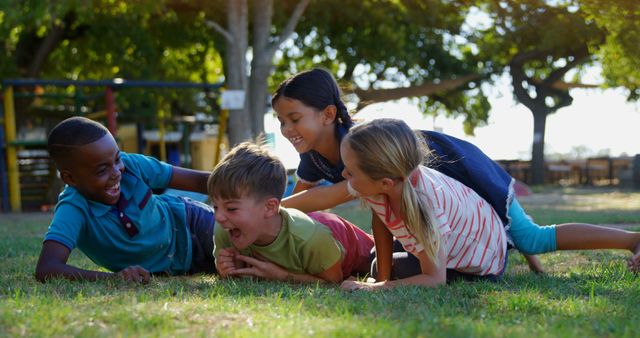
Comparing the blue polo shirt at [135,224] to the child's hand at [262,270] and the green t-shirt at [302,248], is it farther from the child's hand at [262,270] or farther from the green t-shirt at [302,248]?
the child's hand at [262,270]

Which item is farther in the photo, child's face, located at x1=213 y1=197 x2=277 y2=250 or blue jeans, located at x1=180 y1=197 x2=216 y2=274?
blue jeans, located at x1=180 y1=197 x2=216 y2=274

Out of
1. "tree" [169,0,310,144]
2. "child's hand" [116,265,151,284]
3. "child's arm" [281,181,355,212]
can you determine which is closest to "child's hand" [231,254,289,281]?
"child's hand" [116,265,151,284]

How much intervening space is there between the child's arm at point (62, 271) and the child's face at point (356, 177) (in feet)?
3.74

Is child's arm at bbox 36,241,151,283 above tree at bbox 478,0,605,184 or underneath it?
underneath

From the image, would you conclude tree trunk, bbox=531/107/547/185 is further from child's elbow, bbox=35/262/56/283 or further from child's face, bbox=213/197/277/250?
child's elbow, bbox=35/262/56/283

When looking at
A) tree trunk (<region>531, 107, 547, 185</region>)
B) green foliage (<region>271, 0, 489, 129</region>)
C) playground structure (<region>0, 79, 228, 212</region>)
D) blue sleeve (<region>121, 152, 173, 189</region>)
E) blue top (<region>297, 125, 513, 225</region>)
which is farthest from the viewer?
tree trunk (<region>531, 107, 547, 185</region>)

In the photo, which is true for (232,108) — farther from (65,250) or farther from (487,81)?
(487,81)

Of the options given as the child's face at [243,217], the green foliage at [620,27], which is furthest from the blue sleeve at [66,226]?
the green foliage at [620,27]

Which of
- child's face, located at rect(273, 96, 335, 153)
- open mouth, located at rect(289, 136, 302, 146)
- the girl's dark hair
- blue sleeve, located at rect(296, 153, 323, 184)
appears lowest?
blue sleeve, located at rect(296, 153, 323, 184)

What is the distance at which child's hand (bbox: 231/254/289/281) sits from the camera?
3.92 meters

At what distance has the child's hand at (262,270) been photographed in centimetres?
392

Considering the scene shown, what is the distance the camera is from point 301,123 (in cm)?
451

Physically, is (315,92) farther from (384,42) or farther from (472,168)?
(384,42)

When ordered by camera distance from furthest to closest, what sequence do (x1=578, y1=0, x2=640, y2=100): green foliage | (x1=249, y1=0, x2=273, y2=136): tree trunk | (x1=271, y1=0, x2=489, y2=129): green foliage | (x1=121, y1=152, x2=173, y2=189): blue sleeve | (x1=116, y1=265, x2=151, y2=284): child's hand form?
(x1=271, y1=0, x2=489, y2=129): green foliage
(x1=249, y1=0, x2=273, y2=136): tree trunk
(x1=578, y1=0, x2=640, y2=100): green foliage
(x1=121, y1=152, x2=173, y2=189): blue sleeve
(x1=116, y1=265, x2=151, y2=284): child's hand
